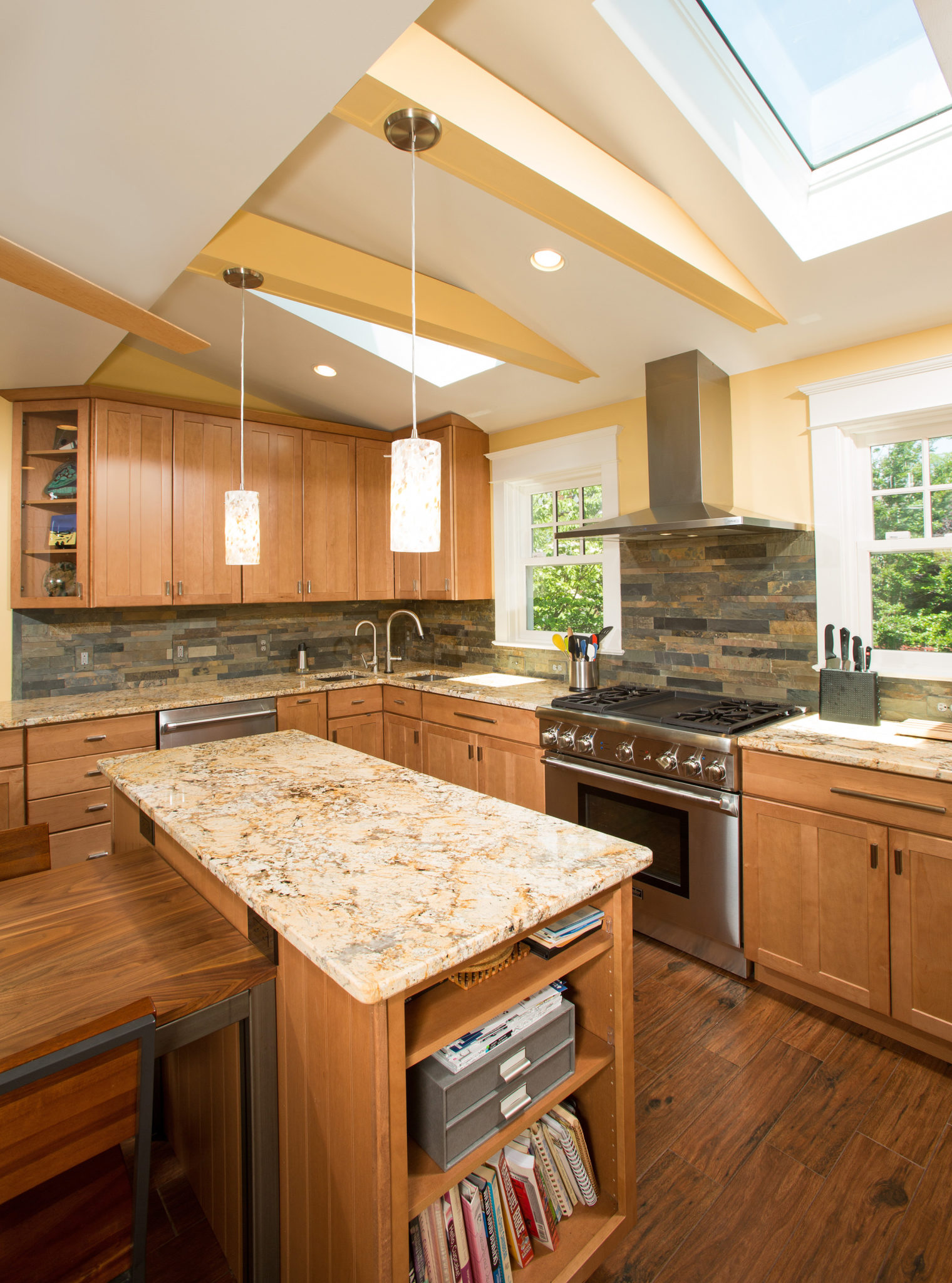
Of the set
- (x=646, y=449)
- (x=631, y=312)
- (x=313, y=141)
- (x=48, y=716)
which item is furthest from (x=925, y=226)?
(x=48, y=716)

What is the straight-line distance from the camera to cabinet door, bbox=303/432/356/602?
4309 mm

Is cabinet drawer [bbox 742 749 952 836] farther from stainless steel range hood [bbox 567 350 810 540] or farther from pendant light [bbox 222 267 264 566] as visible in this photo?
pendant light [bbox 222 267 264 566]

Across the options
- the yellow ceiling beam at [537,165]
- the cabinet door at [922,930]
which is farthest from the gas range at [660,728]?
the yellow ceiling beam at [537,165]

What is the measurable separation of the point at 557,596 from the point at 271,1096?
325 cm

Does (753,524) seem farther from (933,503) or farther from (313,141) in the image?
(313,141)

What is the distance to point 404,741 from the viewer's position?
4141 mm

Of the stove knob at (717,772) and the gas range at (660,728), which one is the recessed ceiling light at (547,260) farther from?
the stove knob at (717,772)

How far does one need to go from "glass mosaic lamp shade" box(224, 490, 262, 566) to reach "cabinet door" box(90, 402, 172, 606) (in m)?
1.75

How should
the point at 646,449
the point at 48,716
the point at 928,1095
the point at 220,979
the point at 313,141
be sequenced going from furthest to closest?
the point at 646,449 < the point at 48,716 < the point at 313,141 < the point at 928,1095 < the point at 220,979

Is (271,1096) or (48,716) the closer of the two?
(271,1096)

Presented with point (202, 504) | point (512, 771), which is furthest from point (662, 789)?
point (202, 504)

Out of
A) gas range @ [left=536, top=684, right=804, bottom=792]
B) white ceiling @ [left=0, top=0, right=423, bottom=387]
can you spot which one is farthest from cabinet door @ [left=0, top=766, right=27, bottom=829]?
gas range @ [left=536, top=684, right=804, bottom=792]

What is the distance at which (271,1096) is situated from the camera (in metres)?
1.29

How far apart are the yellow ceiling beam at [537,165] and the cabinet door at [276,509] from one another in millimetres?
2446
